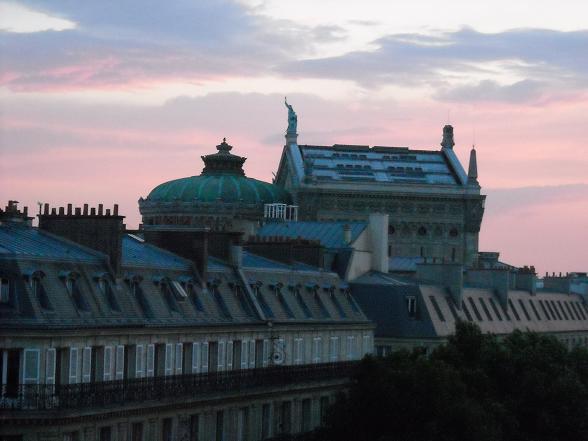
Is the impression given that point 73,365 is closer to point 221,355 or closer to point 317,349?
point 221,355

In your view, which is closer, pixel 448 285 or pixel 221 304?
pixel 221 304

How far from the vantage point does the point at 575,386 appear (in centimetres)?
9438

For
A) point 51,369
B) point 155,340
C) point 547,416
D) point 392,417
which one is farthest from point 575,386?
point 51,369

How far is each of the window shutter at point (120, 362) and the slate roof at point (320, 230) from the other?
43.9 meters

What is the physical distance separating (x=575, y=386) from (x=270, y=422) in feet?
62.1

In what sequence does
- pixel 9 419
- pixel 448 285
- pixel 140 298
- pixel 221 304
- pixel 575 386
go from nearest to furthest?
pixel 9 419 < pixel 140 298 < pixel 221 304 < pixel 575 386 < pixel 448 285

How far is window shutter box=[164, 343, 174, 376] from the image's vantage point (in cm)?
7275

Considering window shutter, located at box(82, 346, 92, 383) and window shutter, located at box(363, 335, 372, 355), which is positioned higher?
window shutter, located at box(363, 335, 372, 355)

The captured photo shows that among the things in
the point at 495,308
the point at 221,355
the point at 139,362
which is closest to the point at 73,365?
the point at 139,362

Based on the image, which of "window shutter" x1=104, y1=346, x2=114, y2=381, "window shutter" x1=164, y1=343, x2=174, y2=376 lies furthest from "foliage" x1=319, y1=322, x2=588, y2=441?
"window shutter" x1=104, y1=346, x2=114, y2=381

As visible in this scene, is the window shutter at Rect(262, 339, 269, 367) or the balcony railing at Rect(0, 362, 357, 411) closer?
the balcony railing at Rect(0, 362, 357, 411)

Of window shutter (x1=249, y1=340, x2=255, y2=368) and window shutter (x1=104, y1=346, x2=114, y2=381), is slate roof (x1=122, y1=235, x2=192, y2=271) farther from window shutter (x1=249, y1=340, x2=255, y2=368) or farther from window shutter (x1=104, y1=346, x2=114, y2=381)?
window shutter (x1=249, y1=340, x2=255, y2=368)

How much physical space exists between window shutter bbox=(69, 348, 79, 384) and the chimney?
214 inches

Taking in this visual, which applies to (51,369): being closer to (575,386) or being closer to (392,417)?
(392,417)
